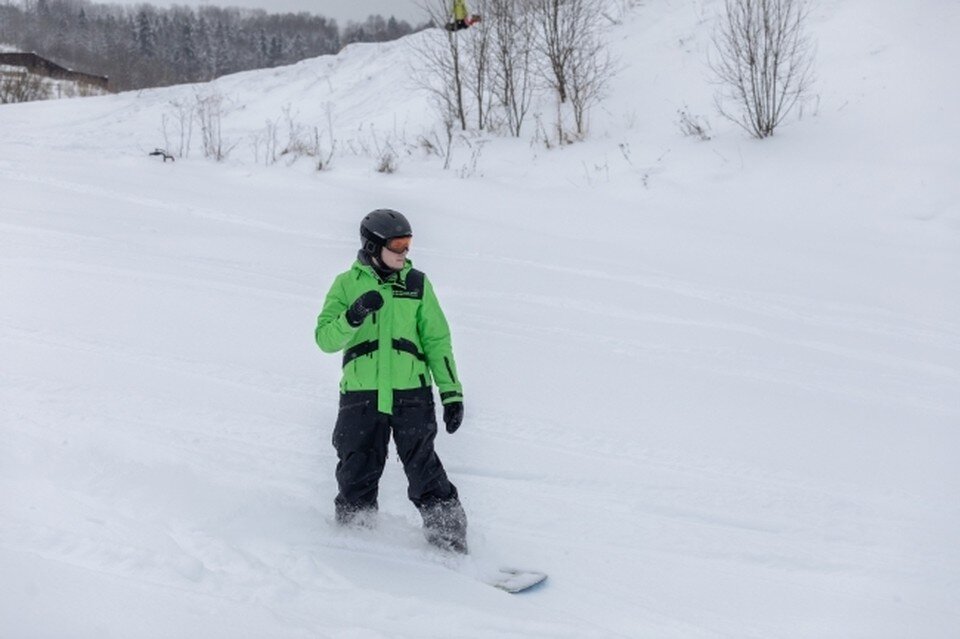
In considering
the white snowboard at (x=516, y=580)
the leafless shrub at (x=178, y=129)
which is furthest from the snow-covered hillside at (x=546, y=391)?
the leafless shrub at (x=178, y=129)

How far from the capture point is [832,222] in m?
10.2

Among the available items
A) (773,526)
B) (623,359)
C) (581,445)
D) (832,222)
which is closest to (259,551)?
(581,445)

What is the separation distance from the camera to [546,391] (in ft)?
19.1

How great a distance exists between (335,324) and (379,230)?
0.45 metres

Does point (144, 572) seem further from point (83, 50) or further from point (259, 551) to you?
point (83, 50)

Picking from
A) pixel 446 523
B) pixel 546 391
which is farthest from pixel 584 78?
pixel 446 523

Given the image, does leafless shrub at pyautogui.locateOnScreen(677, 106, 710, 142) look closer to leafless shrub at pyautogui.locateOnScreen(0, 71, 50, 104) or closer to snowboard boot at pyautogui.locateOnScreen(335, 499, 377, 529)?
snowboard boot at pyautogui.locateOnScreen(335, 499, 377, 529)

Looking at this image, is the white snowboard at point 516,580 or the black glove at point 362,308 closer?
the black glove at point 362,308

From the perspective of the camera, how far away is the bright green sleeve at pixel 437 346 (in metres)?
3.70

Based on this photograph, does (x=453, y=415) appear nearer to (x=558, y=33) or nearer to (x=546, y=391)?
(x=546, y=391)

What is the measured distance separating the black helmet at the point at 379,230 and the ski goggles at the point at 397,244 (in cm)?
1

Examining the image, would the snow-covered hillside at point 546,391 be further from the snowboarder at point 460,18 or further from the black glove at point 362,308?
the snowboarder at point 460,18

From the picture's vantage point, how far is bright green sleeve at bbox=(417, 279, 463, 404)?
370 centimetres

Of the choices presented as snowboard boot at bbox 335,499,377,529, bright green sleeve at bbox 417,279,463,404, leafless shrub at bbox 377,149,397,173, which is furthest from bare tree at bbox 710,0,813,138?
snowboard boot at bbox 335,499,377,529
